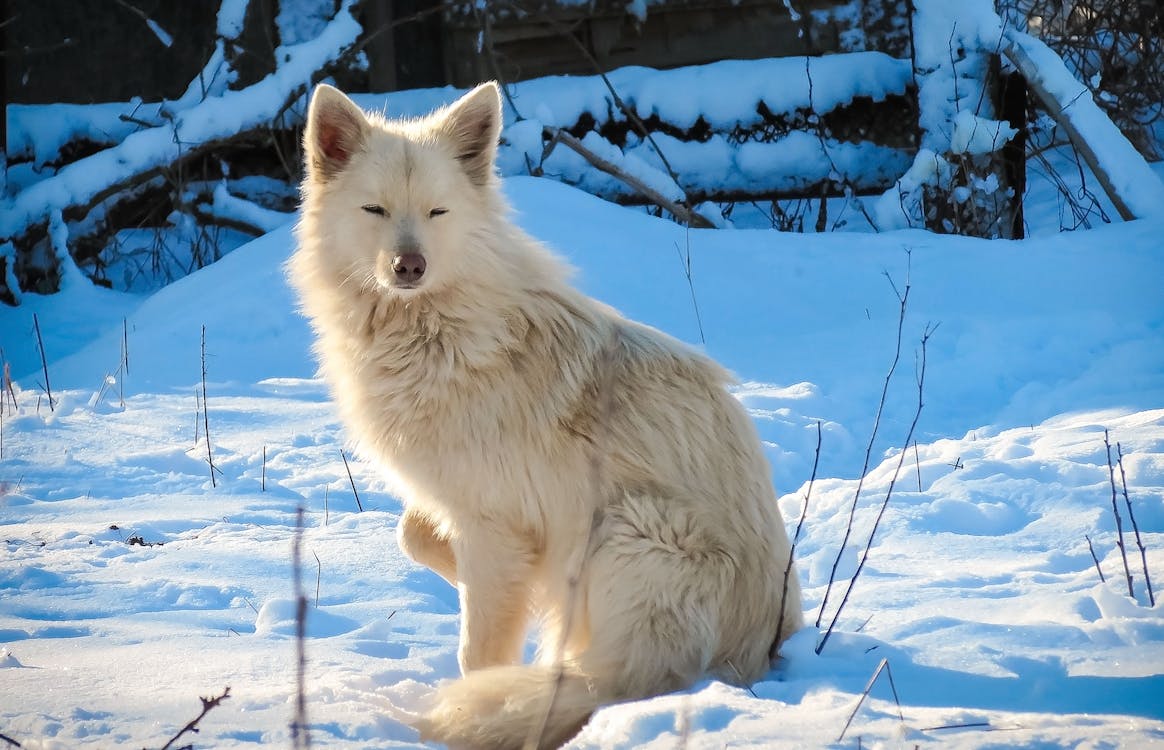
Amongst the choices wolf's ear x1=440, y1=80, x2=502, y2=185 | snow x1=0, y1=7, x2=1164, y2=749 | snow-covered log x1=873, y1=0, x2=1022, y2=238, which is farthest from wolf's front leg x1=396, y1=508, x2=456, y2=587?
snow-covered log x1=873, y1=0, x2=1022, y2=238

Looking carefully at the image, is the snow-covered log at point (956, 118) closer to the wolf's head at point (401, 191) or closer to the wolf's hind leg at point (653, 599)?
the wolf's head at point (401, 191)

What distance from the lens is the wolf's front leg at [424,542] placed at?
383cm

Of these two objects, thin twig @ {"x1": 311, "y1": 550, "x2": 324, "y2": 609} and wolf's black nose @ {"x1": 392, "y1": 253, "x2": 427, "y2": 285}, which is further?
thin twig @ {"x1": 311, "y1": 550, "x2": 324, "y2": 609}

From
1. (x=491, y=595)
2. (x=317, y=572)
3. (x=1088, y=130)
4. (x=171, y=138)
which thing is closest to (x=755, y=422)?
(x=317, y=572)

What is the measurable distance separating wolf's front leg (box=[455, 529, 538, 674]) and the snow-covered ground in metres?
0.18

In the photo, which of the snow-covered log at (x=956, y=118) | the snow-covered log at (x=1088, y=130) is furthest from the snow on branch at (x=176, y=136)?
the snow-covered log at (x=1088, y=130)

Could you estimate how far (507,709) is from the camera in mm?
2898

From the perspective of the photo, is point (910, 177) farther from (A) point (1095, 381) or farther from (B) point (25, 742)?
(B) point (25, 742)

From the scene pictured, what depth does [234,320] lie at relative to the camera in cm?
782

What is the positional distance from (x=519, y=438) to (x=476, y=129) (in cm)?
122

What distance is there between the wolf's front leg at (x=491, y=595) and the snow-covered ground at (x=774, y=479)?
0.18m

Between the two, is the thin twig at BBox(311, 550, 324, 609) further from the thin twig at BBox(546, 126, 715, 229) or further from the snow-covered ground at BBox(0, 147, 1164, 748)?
the thin twig at BBox(546, 126, 715, 229)

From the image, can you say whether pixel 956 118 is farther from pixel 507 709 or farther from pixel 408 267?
pixel 507 709

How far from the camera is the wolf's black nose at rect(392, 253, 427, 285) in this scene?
11.5 feet
